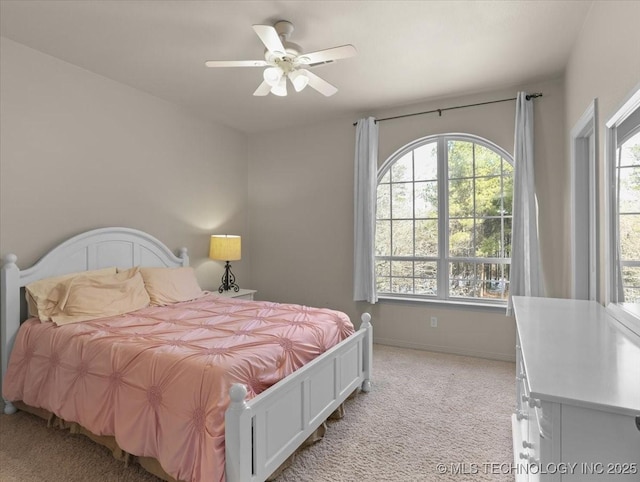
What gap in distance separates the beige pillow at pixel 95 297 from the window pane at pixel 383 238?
2.57m

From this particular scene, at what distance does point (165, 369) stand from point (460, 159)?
3.45 metres

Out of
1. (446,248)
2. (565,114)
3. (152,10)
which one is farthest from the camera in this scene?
(446,248)

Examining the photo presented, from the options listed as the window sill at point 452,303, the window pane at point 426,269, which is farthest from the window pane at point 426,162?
the window sill at point 452,303

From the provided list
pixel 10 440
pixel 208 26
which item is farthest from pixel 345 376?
pixel 208 26

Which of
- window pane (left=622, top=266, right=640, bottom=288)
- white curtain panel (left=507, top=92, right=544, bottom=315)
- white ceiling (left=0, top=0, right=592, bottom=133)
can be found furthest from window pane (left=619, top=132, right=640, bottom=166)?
white curtain panel (left=507, top=92, right=544, bottom=315)

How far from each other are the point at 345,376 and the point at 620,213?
1894 mm

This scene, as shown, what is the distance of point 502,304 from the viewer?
3.67m

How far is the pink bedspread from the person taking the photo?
1.61 m

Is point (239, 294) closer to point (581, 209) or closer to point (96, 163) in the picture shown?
point (96, 163)

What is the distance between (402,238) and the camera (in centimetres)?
420

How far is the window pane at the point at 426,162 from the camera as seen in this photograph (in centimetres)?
400

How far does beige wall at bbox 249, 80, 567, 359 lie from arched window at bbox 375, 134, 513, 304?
0.60 ft

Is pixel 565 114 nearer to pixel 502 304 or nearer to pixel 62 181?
pixel 502 304

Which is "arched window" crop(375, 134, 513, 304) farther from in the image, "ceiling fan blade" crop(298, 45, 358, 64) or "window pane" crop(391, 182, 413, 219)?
"ceiling fan blade" crop(298, 45, 358, 64)
